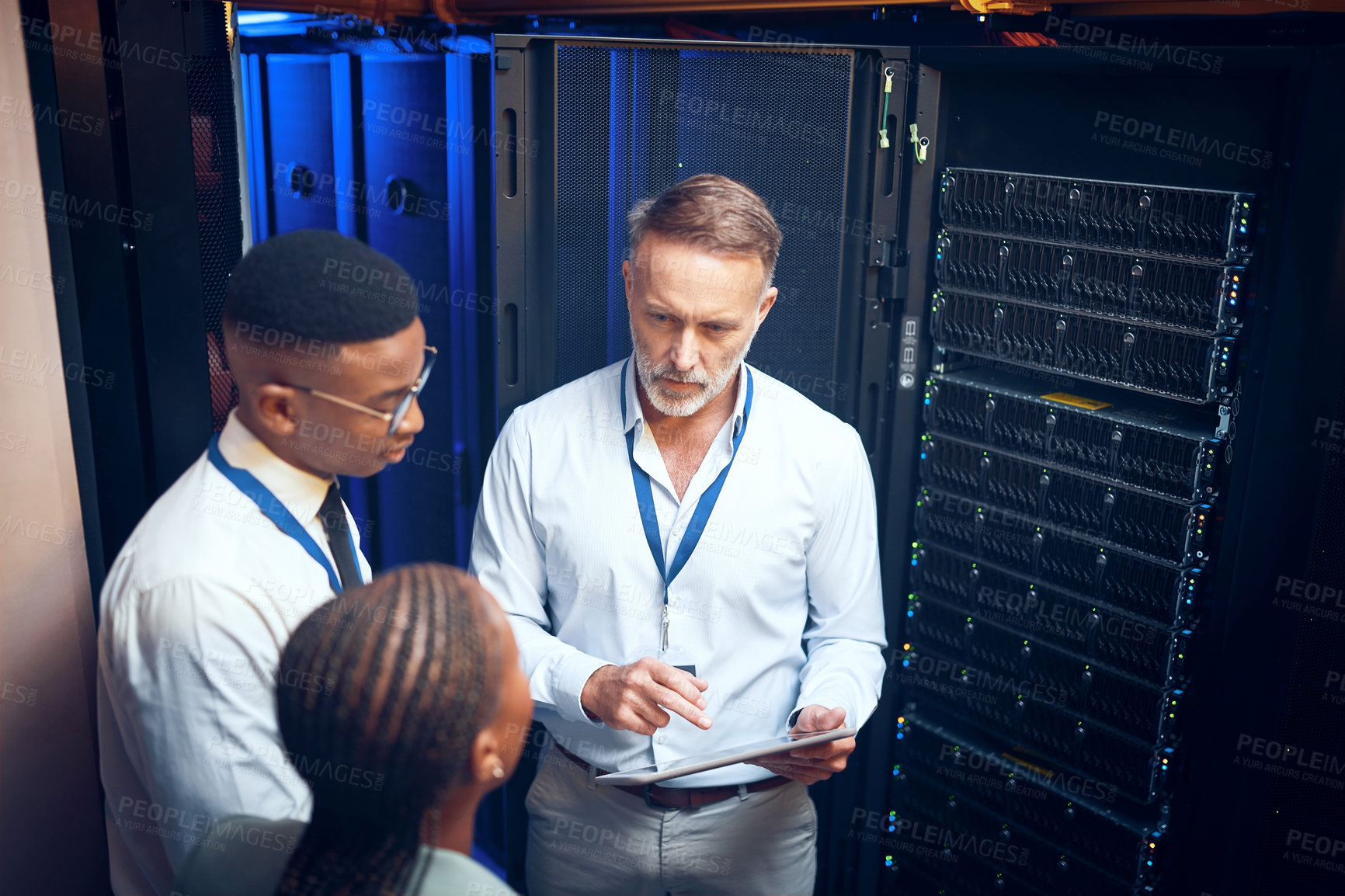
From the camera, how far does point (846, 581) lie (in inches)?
89.8

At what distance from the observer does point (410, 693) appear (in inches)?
44.9

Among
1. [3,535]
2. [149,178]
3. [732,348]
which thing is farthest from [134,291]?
[732,348]

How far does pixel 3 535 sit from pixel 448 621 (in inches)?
51.1

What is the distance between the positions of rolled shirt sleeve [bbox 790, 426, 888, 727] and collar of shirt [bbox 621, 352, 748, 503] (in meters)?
0.21

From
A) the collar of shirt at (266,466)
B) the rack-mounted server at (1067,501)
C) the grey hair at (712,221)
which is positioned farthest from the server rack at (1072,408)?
the collar of shirt at (266,466)

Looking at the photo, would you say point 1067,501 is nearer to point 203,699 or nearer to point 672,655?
point 672,655

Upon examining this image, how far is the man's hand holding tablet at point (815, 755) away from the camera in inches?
76.7

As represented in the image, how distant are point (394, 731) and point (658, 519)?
1.09 m

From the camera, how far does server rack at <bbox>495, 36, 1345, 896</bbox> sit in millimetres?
1954

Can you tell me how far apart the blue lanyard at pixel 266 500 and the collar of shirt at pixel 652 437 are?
2.77 ft

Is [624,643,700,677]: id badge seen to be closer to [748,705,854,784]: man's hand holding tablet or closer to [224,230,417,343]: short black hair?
[748,705,854,784]: man's hand holding tablet

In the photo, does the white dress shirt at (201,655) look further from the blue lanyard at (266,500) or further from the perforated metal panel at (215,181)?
the perforated metal panel at (215,181)

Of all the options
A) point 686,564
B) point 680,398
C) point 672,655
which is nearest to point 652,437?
point 680,398

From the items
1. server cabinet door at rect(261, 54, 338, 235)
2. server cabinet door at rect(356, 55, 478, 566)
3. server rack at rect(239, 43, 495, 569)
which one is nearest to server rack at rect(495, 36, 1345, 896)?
server rack at rect(239, 43, 495, 569)
